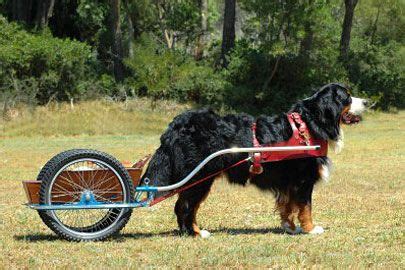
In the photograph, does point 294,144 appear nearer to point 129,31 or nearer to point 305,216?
point 305,216

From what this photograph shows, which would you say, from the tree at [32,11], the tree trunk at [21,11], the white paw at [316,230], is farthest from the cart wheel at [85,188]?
the tree trunk at [21,11]

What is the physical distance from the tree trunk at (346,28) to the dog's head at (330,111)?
111 feet

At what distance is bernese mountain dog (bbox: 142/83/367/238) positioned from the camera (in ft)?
26.1

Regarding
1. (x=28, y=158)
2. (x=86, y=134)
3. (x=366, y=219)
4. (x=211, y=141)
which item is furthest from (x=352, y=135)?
(x=211, y=141)

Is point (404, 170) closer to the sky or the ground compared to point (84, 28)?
closer to the ground

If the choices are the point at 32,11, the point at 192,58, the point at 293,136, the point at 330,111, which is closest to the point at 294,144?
the point at 293,136

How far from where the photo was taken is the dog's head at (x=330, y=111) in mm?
8242

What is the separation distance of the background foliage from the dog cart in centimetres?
2307

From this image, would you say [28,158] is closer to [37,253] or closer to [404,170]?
[404,170]

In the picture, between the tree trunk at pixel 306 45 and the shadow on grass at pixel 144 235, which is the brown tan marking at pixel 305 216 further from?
the tree trunk at pixel 306 45

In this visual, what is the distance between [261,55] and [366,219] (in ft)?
95.4

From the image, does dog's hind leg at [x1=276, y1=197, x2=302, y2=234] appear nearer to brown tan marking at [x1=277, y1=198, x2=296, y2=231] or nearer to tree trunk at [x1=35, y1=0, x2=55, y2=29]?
brown tan marking at [x1=277, y1=198, x2=296, y2=231]

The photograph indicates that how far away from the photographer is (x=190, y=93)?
1439 inches

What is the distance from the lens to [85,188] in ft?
25.3
